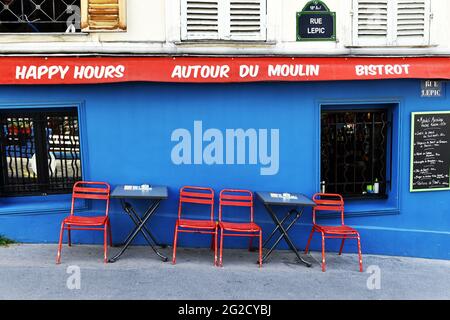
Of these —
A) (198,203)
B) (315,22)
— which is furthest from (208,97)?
(315,22)

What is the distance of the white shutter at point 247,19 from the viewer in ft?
21.2

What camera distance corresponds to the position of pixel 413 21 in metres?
6.70

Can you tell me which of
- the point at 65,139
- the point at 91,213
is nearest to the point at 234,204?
the point at 91,213

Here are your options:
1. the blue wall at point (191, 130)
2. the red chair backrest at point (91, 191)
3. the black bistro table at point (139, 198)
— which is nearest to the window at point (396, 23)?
the blue wall at point (191, 130)

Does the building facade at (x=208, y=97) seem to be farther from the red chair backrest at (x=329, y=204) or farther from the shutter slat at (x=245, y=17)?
the red chair backrest at (x=329, y=204)

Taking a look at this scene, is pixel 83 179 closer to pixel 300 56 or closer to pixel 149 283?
pixel 149 283

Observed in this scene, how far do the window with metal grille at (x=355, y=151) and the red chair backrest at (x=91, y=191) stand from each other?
3.17 m

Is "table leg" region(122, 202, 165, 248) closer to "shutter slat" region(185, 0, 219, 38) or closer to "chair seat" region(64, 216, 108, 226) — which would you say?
Answer: "chair seat" region(64, 216, 108, 226)

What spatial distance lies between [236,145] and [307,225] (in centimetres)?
155

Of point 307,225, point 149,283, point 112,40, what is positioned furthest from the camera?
point 307,225

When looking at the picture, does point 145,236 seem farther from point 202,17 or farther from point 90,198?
point 202,17

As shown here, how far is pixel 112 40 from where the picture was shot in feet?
20.8

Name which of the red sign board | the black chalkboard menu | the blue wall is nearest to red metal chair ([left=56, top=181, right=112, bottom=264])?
the blue wall

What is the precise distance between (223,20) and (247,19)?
0.34 m
